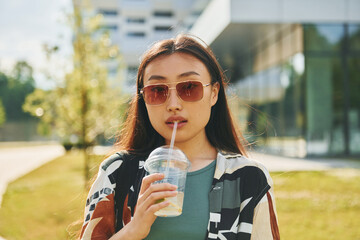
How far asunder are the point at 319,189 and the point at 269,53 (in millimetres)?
10622

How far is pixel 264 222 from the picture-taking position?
1507mm

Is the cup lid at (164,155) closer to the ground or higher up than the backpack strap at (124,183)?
higher up

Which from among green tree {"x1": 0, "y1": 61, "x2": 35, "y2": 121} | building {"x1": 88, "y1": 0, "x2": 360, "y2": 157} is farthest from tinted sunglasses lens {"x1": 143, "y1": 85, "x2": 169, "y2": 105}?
green tree {"x1": 0, "y1": 61, "x2": 35, "y2": 121}

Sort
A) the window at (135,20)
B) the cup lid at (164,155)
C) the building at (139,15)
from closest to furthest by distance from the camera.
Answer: the cup lid at (164,155)
the building at (139,15)
the window at (135,20)

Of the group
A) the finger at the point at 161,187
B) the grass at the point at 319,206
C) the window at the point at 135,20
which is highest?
the window at the point at 135,20

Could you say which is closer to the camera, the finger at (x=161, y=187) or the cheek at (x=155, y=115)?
the finger at (x=161, y=187)

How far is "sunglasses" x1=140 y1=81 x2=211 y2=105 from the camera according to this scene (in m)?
1.65

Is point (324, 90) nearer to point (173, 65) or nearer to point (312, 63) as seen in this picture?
point (312, 63)

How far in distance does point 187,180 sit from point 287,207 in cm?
503

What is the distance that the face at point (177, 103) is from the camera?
1.66m

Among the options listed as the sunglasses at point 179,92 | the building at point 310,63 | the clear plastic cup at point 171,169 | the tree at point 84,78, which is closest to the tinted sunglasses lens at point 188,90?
the sunglasses at point 179,92

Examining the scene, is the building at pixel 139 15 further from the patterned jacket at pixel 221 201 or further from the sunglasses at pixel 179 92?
the patterned jacket at pixel 221 201

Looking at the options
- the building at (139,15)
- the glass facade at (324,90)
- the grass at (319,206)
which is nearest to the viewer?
the grass at (319,206)

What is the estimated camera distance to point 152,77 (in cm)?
169
